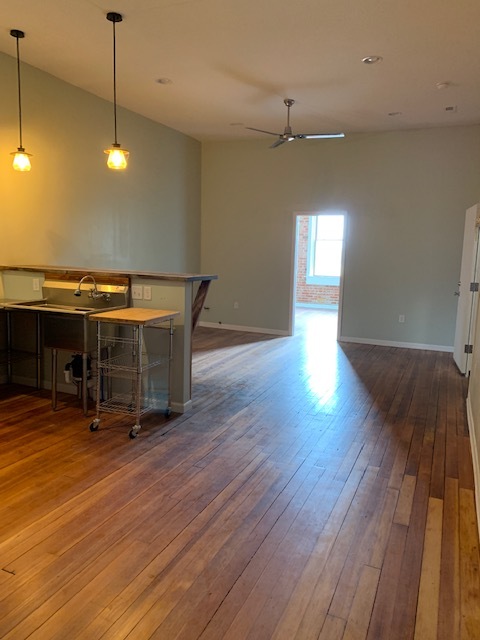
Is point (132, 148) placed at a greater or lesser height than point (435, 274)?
greater

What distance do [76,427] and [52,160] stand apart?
2.84m

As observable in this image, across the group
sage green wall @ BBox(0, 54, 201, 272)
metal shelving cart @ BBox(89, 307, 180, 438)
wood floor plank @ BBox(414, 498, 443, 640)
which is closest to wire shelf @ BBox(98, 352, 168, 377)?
metal shelving cart @ BBox(89, 307, 180, 438)

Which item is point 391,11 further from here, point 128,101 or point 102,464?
point 102,464

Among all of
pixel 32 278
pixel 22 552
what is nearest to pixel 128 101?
pixel 32 278

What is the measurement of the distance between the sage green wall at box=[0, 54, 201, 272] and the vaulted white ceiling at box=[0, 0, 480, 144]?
0.29 metres

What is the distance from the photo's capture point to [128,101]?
17.5 ft

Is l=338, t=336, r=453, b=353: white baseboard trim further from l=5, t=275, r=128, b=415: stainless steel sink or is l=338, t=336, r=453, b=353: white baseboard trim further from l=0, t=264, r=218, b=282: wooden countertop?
l=5, t=275, r=128, b=415: stainless steel sink

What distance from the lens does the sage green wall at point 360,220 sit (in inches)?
244

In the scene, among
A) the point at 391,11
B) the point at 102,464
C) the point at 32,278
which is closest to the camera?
the point at 102,464

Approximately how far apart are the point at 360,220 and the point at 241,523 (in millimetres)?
5364

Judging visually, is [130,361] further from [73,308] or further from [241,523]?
[241,523]

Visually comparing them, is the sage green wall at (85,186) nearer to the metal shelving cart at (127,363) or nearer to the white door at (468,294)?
the metal shelving cart at (127,363)

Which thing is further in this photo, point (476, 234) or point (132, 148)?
point (132, 148)

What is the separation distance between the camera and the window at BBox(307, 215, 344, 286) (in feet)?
35.9
